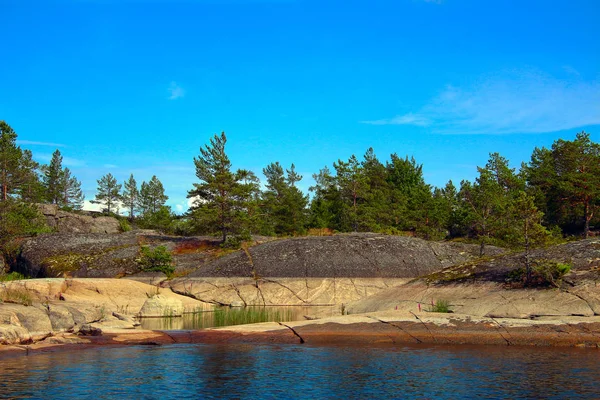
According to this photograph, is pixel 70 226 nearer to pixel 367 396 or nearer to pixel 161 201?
pixel 161 201

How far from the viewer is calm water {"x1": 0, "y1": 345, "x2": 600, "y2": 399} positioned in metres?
16.8

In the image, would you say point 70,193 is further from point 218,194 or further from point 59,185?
point 218,194

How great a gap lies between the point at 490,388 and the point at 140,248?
1766 inches

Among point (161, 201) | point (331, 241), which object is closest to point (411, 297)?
point (331, 241)

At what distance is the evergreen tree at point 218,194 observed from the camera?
63.1 meters

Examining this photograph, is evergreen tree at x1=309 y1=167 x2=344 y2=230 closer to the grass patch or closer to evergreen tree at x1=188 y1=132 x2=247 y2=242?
evergreen tree at x1=188 y1=132 x2=247 y2=242

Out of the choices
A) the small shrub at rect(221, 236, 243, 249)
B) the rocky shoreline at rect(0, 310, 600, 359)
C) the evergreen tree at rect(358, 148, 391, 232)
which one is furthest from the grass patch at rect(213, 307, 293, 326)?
the evergreen tree at rect(358, 148, 391, 232)

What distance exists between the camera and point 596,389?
656 inches

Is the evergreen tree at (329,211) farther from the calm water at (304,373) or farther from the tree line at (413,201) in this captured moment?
the calm water at (304,373)

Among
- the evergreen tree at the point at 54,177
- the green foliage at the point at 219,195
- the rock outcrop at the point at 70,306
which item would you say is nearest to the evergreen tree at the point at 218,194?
the green foliage at the point at 219,195

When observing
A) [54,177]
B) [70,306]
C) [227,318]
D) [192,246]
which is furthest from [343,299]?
[54,177]

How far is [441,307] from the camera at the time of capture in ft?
102

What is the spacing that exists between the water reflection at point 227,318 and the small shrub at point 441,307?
660 cm

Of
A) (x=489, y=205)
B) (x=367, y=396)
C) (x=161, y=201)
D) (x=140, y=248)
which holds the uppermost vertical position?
(x=161, y=201)
